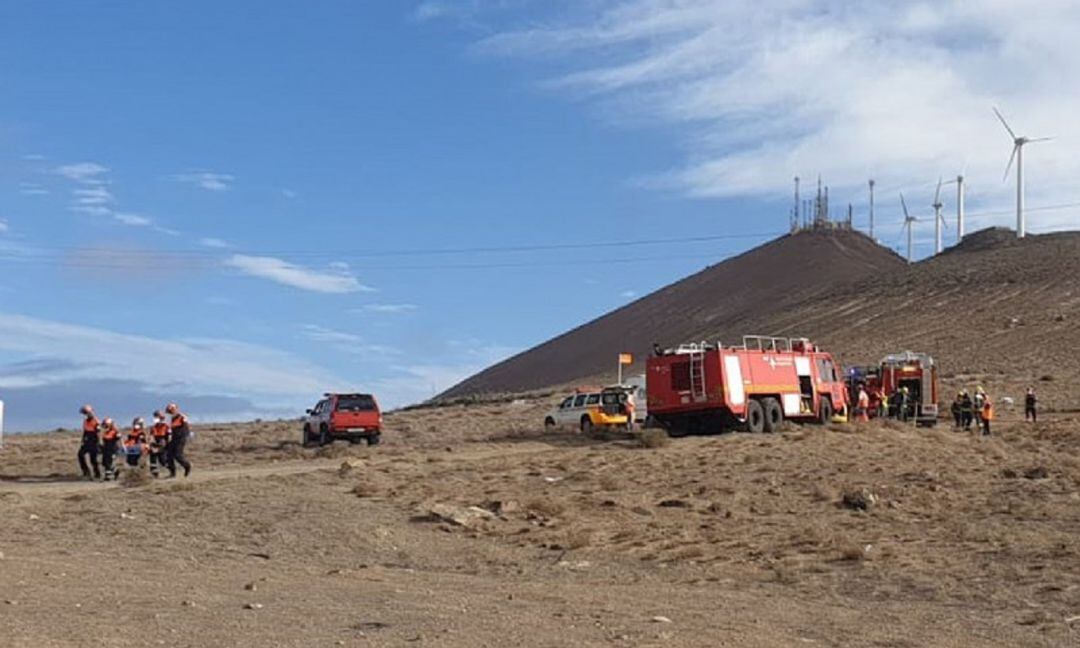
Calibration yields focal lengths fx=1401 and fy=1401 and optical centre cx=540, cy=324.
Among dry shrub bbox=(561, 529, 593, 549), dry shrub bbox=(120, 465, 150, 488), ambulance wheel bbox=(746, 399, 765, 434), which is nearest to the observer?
dry shrub bbox=(561, 529, 593, 549)

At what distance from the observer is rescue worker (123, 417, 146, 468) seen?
31.3 metres

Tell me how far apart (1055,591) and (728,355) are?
84.5 feet

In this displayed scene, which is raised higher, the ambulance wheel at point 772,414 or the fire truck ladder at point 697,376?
the fire truck ladder at point 697,376

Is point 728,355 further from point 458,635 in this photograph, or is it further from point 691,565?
point 458,635

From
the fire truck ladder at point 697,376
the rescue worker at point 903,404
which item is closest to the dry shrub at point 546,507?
the fire truck ladder at point 697,376

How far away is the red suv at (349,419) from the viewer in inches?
1663

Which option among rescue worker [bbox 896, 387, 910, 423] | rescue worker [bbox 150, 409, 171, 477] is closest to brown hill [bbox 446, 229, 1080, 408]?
rescue worker [bbox 896, 387, 910, 423]

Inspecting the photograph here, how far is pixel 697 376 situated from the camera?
41.5m

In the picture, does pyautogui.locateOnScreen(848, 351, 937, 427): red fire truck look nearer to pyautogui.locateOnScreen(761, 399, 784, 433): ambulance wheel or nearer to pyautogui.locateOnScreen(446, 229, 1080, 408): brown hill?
pyautogui.locateOnScreen(761, 399, 784, 433): ambulance wheel

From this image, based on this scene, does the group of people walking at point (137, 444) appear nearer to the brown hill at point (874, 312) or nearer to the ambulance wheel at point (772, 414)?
the ambulance wheel at point (772, 414)

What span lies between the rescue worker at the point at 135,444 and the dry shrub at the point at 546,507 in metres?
11.6

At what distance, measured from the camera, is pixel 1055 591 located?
52.7 feet

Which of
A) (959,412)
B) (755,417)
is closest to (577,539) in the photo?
(755,417)

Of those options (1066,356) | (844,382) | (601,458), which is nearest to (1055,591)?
(601,458)
